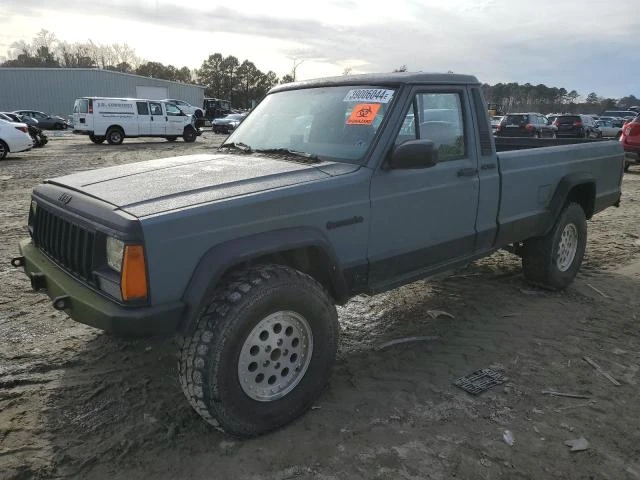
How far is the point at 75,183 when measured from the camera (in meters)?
3.10

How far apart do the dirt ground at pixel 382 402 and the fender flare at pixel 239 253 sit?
1.07 feet

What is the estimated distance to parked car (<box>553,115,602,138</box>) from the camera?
25969mm

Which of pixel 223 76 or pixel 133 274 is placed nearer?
pixel 133 274

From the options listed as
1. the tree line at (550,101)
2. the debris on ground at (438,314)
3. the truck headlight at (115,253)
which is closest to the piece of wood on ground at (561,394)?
the debris on ground at (438,314)

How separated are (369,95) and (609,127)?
29920mm

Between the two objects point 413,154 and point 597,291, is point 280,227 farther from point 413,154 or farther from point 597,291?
point 597,291

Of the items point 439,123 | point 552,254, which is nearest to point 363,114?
point 439,123

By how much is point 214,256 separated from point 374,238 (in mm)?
1113

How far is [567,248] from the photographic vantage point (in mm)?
5082

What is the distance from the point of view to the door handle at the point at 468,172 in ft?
12.1

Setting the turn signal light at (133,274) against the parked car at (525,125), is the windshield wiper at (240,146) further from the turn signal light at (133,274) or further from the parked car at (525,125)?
the parked car at (525,125)

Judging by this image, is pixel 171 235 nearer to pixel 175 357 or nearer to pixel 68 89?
pixel 175 357

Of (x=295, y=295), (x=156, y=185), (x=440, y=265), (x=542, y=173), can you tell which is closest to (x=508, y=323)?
(x=440, y=265)

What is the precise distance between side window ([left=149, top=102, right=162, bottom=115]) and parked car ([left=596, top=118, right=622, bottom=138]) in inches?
911
